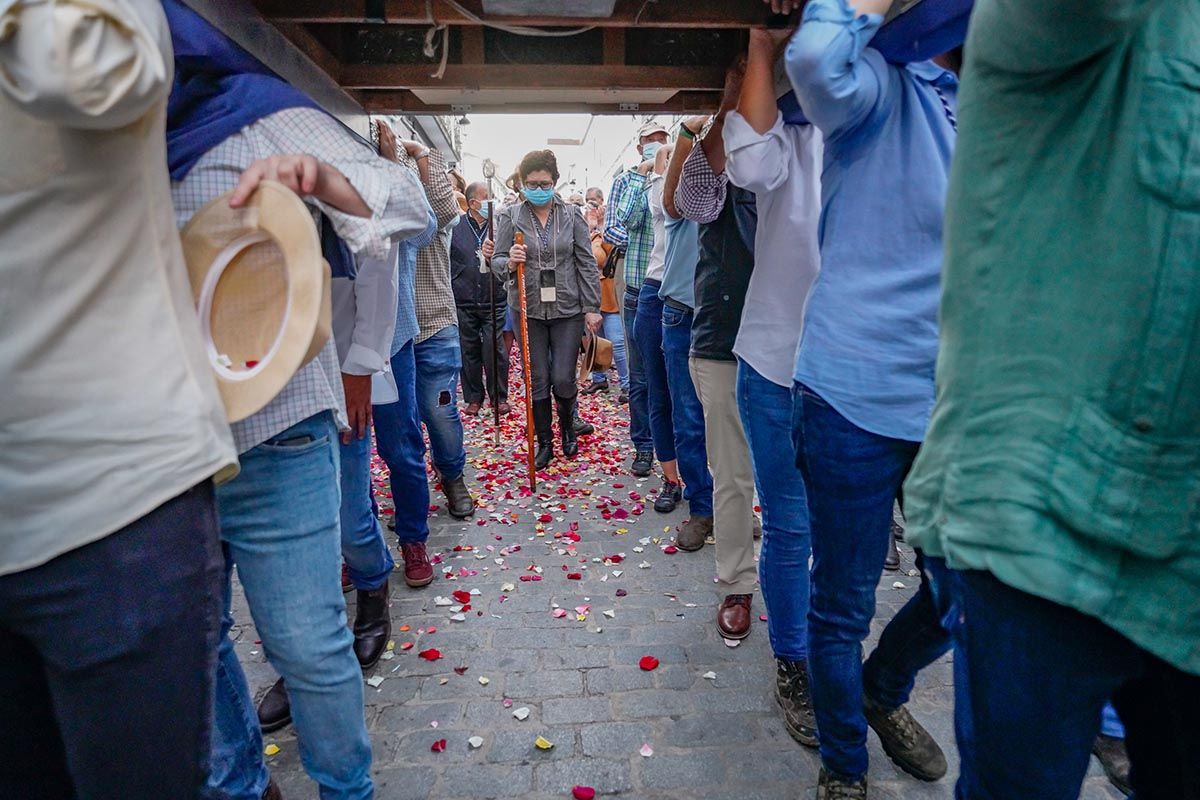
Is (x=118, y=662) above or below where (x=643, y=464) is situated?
above

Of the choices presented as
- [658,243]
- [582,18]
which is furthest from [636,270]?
[582,18]

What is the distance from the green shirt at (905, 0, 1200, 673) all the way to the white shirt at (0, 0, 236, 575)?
119 centimetres

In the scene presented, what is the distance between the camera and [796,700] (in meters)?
2.68

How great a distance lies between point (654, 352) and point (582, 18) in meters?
2.89

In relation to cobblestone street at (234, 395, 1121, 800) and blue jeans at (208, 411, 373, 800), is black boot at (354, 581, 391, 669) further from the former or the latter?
blue jeans at (208, 411, 373, 800)

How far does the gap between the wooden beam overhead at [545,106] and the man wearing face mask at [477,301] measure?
14.5ft

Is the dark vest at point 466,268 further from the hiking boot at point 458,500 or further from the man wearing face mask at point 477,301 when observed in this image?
the hiking boot at point 458,500

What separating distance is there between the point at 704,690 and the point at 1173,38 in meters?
2.60

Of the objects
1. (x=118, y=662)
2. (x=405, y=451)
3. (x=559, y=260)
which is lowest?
(x=405, y=451)

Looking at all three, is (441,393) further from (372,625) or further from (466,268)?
(466,268)

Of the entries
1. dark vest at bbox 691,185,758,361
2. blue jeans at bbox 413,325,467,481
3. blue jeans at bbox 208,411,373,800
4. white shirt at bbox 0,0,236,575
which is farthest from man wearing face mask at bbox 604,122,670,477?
white shirt at bbox 0,0,236,575

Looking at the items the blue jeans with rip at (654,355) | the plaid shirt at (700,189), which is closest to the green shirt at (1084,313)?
the plaid shirt at (700,189)

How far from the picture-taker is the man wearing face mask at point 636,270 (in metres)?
5.72

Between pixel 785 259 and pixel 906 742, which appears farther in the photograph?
pixel 785 259
